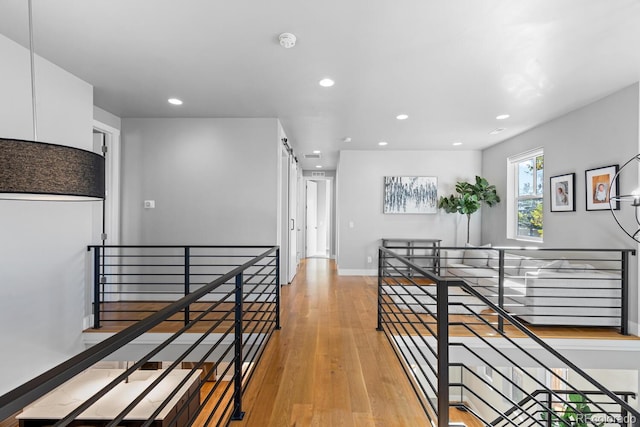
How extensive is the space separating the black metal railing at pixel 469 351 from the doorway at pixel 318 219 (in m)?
4.15

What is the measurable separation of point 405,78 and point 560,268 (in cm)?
261

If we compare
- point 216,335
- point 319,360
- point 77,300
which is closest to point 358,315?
point 319,360

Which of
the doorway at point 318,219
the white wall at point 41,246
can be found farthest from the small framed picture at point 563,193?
the doorway at point 318,219

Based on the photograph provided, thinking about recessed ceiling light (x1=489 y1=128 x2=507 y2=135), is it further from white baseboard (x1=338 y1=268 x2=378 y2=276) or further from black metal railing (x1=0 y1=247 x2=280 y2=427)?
black metal railing (x1=0 y1=247 x2=280 y2=427)

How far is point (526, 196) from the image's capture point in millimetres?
5102

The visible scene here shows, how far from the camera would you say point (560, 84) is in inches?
127

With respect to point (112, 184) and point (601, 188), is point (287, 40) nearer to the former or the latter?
point (112, 184)

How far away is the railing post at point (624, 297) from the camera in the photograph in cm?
322

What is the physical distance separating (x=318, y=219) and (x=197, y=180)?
568 centimetres

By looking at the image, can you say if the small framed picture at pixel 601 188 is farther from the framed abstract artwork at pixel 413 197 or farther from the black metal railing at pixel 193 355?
the black metal railing at pixel 193 355

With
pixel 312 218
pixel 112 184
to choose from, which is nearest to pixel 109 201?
pixel 112 184

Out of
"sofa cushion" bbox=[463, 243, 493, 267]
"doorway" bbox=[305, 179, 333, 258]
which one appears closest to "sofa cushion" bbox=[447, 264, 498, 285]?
"sofa cushion" bbox=[463, 243, 493, 267]

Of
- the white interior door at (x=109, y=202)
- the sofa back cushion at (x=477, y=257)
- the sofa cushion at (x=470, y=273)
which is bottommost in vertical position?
the sofa cushion at (x=470, y=273)

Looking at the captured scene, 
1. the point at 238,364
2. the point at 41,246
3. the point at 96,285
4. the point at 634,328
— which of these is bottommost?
the point at 634,328
